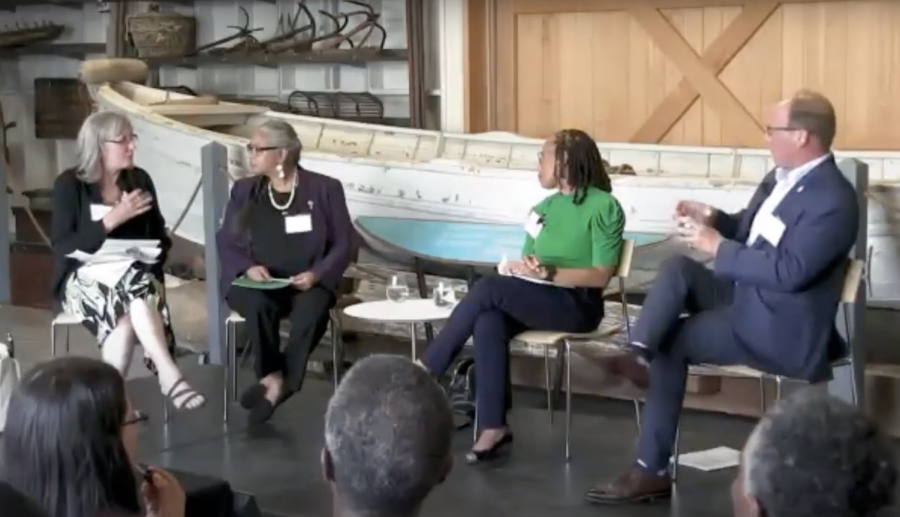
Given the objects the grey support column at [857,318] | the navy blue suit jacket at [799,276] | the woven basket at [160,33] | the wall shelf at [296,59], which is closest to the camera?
the navy blue suit jacket at [799,276]

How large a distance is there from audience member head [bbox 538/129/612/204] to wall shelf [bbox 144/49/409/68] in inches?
133

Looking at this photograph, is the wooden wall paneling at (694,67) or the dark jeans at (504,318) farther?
the wooden wall paneling at (694,67)

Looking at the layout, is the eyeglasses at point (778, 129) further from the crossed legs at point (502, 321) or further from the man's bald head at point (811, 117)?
the crossed legs at point (502, 321)

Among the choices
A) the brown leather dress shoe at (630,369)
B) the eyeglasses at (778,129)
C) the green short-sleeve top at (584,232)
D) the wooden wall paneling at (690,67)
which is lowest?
the brown leather dress shoe at (630,369)

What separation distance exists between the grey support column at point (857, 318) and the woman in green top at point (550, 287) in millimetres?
818

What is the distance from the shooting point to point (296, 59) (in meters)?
8.23

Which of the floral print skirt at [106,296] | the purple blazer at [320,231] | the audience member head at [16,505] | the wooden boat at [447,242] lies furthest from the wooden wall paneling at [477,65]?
the audience member head at [16,505]

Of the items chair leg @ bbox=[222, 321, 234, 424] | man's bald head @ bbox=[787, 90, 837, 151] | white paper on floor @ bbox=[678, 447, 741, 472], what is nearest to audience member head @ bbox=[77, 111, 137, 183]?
chair leg @ bbox=[222, 321, 234, 424]

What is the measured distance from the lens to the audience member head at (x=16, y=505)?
67.5 inches

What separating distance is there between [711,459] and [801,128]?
118 centimetres

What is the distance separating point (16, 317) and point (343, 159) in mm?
3134

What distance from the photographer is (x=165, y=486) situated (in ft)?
8.25

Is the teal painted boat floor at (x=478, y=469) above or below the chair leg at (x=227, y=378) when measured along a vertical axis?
below

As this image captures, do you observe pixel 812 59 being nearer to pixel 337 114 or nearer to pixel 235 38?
pixel 337 114
